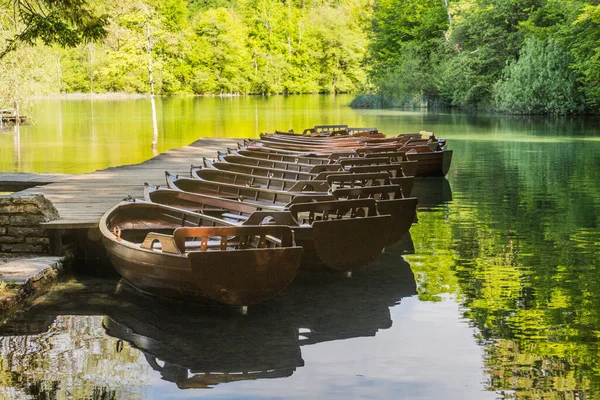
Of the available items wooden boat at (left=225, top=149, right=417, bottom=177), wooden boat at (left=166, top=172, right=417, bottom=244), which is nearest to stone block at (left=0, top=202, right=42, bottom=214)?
wooden boat at (left=166, top=172, right=417, bottom=244)

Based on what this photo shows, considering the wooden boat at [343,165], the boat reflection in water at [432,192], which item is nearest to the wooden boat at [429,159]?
the boat reflection in water at [432,192]

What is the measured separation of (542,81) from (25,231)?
35063 millimetres

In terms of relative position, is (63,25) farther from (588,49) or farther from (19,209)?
(588,49)

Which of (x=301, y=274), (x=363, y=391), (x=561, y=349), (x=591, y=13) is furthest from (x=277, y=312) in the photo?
(x=591, y=13)

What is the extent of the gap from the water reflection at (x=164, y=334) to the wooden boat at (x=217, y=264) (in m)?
0.30

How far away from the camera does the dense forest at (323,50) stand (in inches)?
1200

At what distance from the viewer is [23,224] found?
10180 millimetres

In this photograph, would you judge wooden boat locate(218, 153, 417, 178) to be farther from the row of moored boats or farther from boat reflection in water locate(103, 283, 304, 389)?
boat reflection in water locate(103, 283, 304, 389)

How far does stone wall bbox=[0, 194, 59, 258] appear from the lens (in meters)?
10.1

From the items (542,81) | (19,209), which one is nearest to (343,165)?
(19,209)

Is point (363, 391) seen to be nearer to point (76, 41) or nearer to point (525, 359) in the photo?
point (525, 359)

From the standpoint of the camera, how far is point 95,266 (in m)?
10.9

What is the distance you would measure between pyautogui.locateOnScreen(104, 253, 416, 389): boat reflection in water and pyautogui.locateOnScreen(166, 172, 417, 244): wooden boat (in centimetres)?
100

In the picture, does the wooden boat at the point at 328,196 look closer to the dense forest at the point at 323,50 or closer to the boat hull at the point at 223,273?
the boat hull at the point at 223,273
